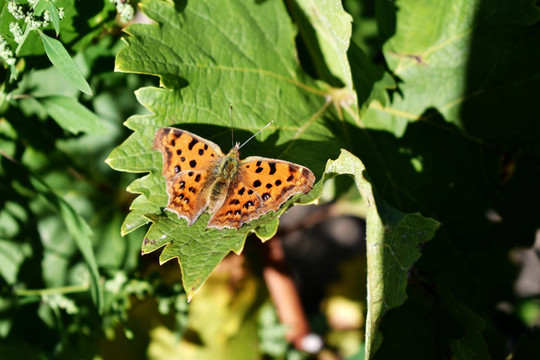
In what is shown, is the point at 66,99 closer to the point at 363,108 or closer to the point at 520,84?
the point at 363,108

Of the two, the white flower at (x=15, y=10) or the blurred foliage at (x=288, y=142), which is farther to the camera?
the blurred foliage at (x=288, y=142)

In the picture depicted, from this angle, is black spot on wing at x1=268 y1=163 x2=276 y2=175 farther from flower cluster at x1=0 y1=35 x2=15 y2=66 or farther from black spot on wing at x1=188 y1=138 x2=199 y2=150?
flower cluster at x1=0 y1=35 x2=15 y2=66

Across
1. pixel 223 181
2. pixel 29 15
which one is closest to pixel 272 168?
pixel 223 181

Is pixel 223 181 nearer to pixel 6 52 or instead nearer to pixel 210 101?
pixel 210 101

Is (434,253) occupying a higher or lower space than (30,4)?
lower

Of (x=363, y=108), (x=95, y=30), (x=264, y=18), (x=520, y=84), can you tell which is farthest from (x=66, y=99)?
(x=520, y=84)

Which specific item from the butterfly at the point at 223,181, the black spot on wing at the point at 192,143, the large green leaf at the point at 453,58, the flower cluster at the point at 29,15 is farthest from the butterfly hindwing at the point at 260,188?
the flower cluster at the point at 29,15

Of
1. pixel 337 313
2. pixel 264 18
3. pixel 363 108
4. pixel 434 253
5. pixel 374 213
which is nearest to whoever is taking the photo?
pixel 374 213

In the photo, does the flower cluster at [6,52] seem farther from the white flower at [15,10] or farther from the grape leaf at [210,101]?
the grape leaf at [210,101]

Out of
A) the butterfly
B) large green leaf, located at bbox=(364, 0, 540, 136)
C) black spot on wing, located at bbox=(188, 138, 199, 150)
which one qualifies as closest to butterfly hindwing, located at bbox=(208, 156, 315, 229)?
the butterfly
